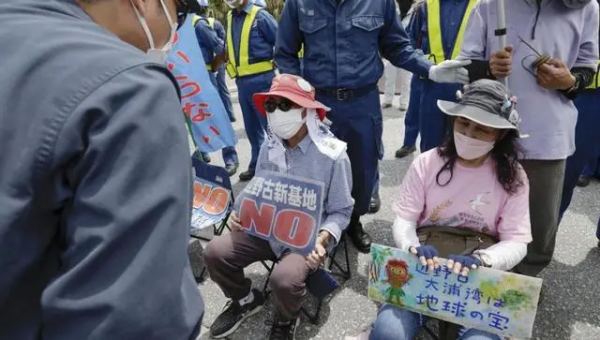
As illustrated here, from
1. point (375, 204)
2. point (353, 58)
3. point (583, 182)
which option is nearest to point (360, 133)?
point (353, 58)

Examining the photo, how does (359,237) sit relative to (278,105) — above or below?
below

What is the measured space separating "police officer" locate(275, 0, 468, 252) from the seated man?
0.47 meters

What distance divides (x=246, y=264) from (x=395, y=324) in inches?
33.7

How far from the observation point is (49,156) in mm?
583

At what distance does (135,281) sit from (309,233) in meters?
1.46

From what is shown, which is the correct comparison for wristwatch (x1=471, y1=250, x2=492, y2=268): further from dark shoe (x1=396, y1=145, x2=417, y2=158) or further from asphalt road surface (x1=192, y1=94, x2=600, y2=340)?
dark shoe (x1=396, y1=145, x2=417, y2=158)

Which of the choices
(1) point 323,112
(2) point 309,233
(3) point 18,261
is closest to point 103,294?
(3) point 18,261

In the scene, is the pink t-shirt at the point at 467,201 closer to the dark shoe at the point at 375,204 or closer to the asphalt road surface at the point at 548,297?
the asphalt road surface at the point at 548,297

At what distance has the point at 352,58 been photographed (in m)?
2.61

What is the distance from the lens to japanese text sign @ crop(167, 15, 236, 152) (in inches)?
112

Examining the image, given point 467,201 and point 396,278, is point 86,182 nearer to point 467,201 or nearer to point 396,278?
point 396,278

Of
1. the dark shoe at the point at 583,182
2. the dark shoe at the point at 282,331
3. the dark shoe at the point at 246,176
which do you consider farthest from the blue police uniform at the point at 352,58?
the dark shoe at the point at 583,182

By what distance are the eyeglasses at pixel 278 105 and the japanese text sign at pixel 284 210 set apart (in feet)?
1.11

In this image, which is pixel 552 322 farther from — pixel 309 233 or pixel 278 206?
pixel 278 206
